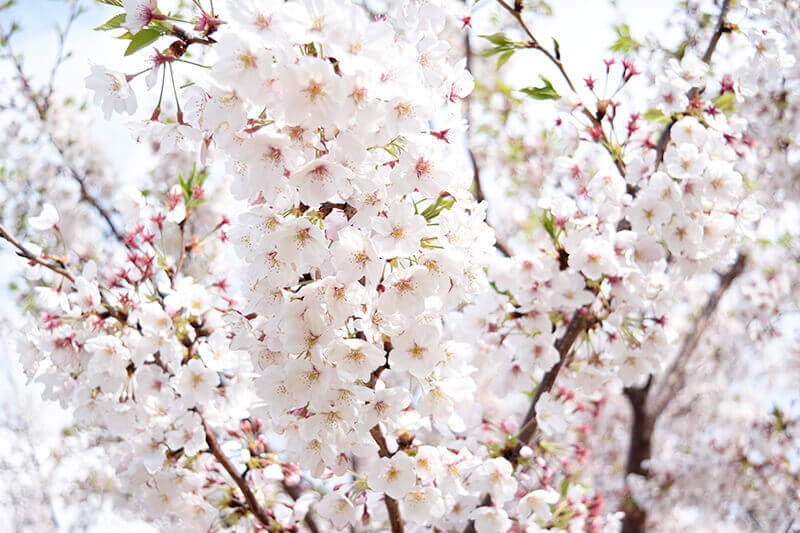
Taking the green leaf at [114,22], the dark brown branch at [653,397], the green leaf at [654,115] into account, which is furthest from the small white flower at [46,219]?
the dark brown branch at [653,397]

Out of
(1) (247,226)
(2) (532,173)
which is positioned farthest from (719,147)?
(2) (532,173)

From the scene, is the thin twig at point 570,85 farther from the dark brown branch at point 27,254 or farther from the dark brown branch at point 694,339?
the dark brown branch at point 694,339

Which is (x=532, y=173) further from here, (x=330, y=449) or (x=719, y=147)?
(x=330, y=449)

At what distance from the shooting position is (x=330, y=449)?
1396 millimetres

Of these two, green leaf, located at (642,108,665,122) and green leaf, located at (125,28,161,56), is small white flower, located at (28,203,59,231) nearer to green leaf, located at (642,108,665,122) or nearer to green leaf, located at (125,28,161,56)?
green leaf, located at (125,28,161,56)

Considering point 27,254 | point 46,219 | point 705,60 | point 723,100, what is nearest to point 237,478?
point 27,254

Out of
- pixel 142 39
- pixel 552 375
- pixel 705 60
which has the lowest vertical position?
pixel 552 375

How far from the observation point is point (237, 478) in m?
1.96

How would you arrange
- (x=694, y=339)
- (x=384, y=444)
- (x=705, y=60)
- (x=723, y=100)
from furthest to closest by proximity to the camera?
(x=694, y=339) → (x=705, y=60) → (x=723, y=100) → (x=384, y=444)

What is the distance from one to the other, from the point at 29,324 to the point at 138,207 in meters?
0.51

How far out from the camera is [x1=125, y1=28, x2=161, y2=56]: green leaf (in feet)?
3.90

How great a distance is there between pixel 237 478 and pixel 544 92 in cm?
169

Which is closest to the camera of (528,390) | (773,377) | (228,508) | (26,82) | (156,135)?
(156,135)

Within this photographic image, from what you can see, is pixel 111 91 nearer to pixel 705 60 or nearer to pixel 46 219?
pixel 46 219
